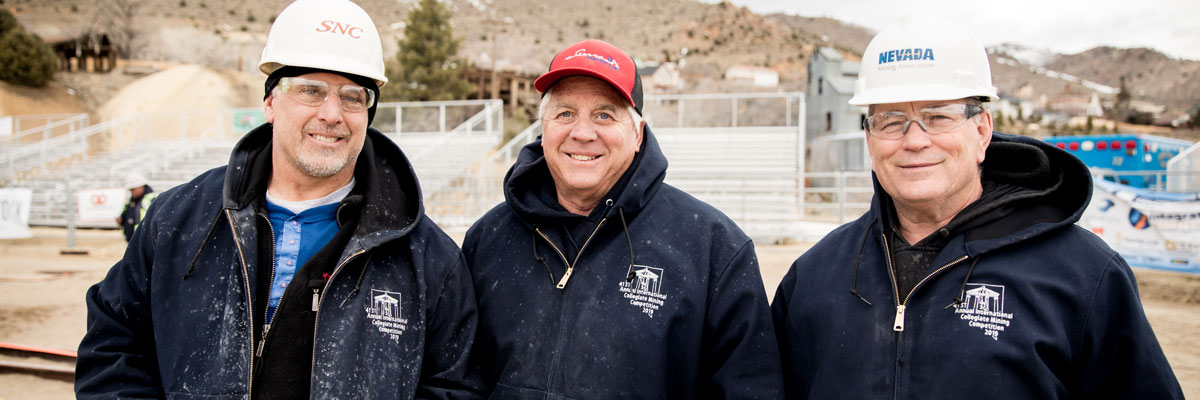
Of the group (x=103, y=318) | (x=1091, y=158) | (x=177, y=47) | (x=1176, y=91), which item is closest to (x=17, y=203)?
(x=103, y=318)

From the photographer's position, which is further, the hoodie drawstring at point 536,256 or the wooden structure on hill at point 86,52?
the wooden structure on hill at point 86,52

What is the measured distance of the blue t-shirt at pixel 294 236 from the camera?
2344mm

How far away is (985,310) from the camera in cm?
208

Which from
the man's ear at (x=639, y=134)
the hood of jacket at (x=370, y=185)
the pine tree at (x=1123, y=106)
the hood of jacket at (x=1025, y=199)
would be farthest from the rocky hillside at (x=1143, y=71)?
the hood of jacket at (x=370, y=185)

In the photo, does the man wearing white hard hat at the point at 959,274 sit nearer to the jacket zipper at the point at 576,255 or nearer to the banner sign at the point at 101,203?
the jacket zipper at the point at 576,255

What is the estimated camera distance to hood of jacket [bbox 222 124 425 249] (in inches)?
91.8

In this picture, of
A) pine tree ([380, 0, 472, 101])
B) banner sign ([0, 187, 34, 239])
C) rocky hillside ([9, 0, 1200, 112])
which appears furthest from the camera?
rocky hillside ([9, 0, 1200, 112])

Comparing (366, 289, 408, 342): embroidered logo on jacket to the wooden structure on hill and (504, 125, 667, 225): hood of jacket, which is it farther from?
the wooden structure on hill

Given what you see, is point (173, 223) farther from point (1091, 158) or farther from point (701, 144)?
point (701, 144)

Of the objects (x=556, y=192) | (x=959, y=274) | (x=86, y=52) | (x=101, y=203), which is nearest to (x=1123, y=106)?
(x=101, y=203)

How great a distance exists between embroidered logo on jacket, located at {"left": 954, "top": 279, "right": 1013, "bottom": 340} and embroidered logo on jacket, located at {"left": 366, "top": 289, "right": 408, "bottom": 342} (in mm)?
1853

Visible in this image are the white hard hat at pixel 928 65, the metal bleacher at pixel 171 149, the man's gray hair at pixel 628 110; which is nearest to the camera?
the white hard hat at pixel 928 65

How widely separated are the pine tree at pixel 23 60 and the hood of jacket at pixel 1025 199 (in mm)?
53280

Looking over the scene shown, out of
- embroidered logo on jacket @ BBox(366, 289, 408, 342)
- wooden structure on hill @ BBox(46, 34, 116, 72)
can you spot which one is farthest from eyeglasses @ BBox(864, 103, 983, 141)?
wooden structure on hill @ BBox(46, 34, 116, 72)
